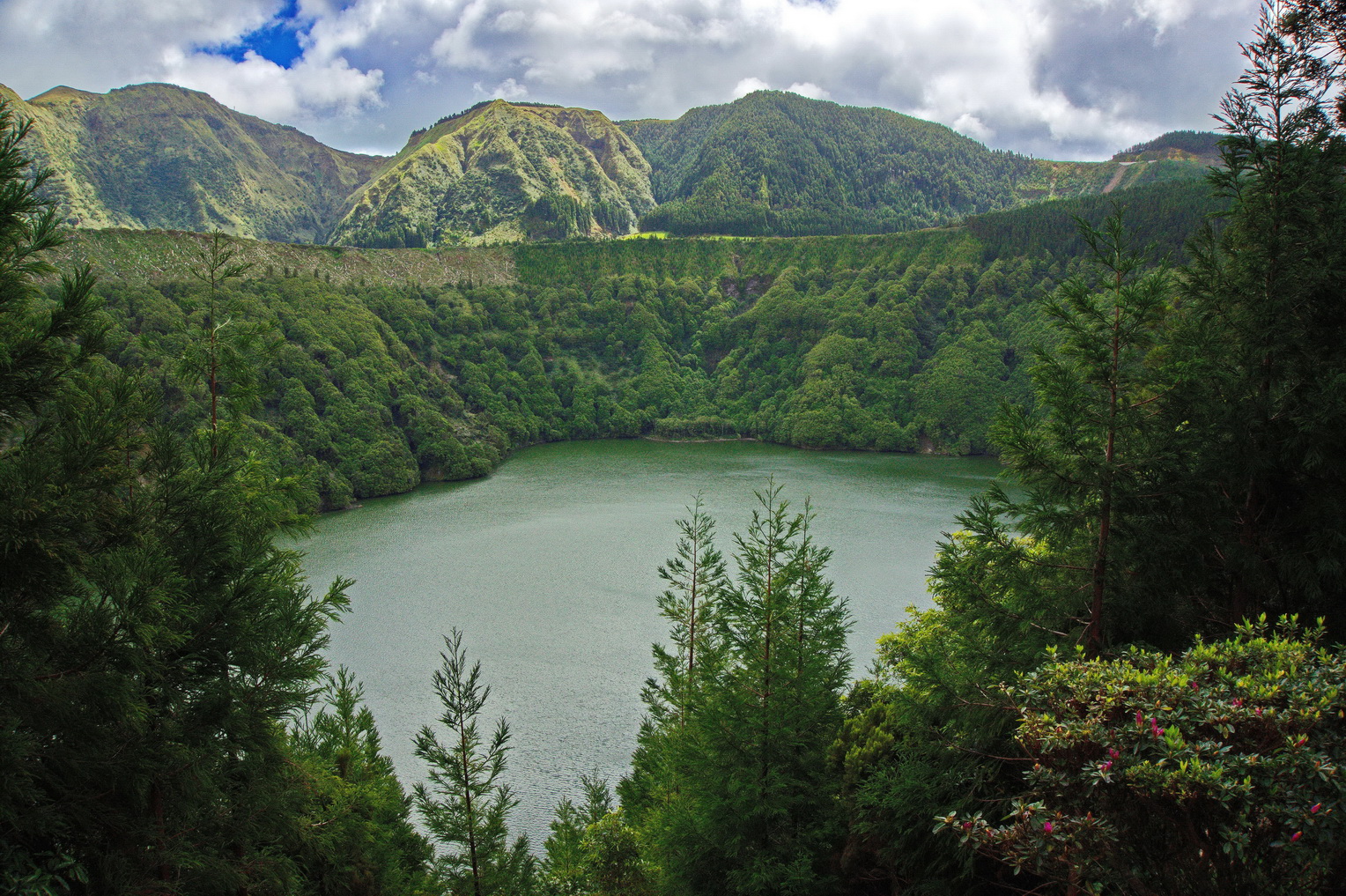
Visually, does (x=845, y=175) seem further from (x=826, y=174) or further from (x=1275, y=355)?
(x=1275, y=355)

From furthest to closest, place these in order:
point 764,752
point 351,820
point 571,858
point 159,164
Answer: point 159,164 → point 571,858 → point 351,820 → point 764,752

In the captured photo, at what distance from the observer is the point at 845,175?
165 metres

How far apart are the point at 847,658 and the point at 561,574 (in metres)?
27.1

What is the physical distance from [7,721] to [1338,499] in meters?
11.5

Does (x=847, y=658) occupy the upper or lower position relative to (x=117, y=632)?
lower

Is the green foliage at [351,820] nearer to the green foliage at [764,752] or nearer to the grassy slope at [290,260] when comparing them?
the green foliage at [764,752]

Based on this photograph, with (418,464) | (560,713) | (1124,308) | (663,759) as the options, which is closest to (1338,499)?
(1124,308)

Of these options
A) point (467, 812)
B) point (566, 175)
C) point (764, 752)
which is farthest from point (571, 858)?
point (566, 175)

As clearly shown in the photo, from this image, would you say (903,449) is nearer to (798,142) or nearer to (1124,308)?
(1124,308)

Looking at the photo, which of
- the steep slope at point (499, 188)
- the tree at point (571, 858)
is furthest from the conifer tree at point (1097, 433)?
the steep slope at point (499, 188)

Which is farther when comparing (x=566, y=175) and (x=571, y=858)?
(x=566, y=175)

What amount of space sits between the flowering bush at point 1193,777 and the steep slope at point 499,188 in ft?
461

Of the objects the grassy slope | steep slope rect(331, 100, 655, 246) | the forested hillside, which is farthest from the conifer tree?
steep slope rect(331, 100, 655, 246)

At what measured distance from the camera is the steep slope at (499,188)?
460ft
